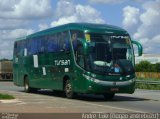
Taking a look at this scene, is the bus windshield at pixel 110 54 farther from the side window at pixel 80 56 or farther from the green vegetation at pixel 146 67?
the green vegetation at pixel 146 67

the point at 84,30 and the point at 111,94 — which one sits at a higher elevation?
the point at 84,30

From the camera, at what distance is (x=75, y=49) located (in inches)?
967

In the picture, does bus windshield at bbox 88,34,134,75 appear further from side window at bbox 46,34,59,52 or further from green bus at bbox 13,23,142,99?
side window at bbox 46,34,59,52

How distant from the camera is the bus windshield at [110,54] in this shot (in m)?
23.7

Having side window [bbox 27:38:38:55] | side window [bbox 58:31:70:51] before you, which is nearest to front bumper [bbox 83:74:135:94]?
side window [bbox 58:31:70:51]

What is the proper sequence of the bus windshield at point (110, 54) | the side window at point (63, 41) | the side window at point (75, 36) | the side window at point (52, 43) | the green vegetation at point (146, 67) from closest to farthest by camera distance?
the bus windshield at point (110, 54)
the side window at point (75, 36)
the side window at point (63, 41)
the side window at point (52, 43)
the green vegetation at point (146, 67)

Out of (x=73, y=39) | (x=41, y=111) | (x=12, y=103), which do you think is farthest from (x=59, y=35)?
(x=41, y=111)

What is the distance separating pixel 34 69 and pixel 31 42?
1.73m

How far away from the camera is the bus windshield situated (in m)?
23.7

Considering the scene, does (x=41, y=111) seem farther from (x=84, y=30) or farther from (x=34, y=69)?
(x=34, y=69)

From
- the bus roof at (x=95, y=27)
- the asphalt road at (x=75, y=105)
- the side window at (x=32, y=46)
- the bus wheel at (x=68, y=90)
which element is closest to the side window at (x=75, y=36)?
the bus roof at (x=95, y=27)

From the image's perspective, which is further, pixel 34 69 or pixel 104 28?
pixel 34 69

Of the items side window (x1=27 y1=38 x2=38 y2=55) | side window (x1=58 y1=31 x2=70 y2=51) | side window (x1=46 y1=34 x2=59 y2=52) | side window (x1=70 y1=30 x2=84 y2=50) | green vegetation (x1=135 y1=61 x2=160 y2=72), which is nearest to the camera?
side window (x1=70 y1=30 x2=84 y2=50)

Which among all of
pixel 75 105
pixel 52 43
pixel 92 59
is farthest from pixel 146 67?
pixel 75 105
